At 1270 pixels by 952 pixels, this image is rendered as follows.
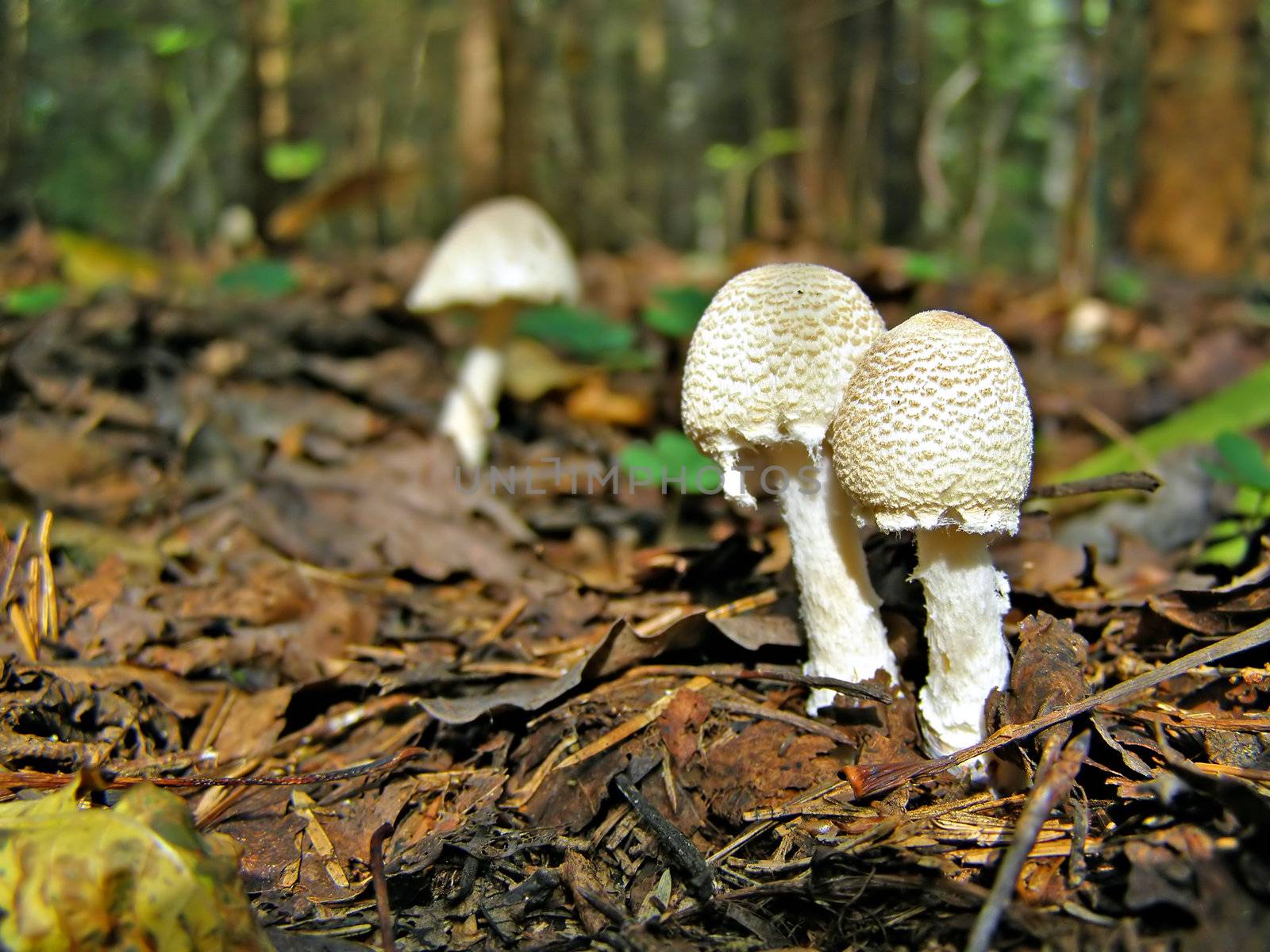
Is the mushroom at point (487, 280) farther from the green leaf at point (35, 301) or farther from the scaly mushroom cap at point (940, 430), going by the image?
the scaly mushroom cap at point (940, 430)

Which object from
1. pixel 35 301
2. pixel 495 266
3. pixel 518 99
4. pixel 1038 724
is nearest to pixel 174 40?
pixel 518 99

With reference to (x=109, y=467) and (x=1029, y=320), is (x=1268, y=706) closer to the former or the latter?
(x=109, y=467)

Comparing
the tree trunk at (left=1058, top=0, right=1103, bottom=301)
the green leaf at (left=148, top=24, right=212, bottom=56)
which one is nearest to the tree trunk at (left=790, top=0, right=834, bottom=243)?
the tree trunk at (left=1058, top=0, right=1103, bottom=301)

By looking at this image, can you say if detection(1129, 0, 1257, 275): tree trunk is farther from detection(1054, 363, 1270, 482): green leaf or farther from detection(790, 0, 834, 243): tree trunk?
detection(1054, 363, 1270, 482): green leaf

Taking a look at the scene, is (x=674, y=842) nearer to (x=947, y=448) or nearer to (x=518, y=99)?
(x=947, y=448)

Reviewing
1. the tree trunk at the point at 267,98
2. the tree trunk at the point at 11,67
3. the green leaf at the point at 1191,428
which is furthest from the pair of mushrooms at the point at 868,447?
the tree trunk at the point at 11,67
